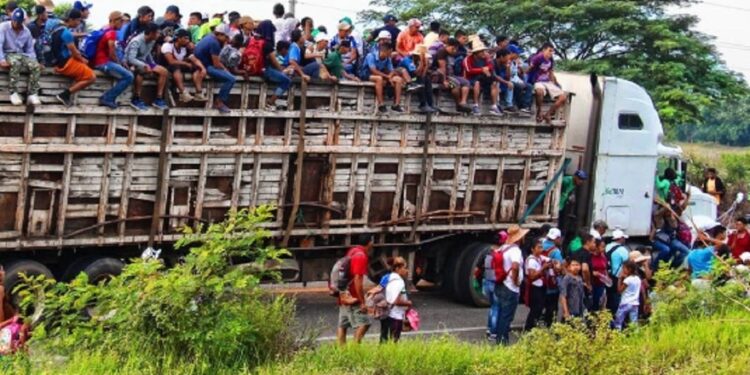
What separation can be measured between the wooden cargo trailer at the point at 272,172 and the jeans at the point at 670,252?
176 centimetres

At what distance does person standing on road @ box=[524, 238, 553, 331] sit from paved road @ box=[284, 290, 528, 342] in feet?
2.24

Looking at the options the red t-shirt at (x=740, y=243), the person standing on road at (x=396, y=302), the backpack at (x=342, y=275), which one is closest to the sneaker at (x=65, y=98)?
the backpack at (x=342, y=275)

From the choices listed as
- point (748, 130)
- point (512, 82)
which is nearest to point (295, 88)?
point (512, 82)

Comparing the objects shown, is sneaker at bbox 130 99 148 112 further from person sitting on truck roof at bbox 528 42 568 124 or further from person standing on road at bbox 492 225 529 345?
person sitting on truck roof at bbox 528 42 568 124

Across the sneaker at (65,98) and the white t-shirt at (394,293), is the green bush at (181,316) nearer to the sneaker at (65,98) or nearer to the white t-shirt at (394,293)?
the white t-shirt at (394,293)

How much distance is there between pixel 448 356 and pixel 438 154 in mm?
5374

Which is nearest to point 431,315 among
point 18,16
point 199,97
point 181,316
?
point 199,97

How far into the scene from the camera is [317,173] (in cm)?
1394

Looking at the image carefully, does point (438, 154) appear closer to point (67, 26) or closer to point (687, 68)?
point (67, 26)

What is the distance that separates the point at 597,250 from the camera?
13438 millimetres

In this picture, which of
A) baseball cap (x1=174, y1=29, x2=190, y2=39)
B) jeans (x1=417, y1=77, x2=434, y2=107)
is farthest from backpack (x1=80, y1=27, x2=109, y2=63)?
jeans (x1=417, y1=77, x2=434, y2=107)

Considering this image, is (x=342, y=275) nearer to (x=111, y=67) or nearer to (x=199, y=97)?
(x=199, y=97)

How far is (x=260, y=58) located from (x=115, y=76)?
1775 mm

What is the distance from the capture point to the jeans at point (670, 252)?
56.1 ft
